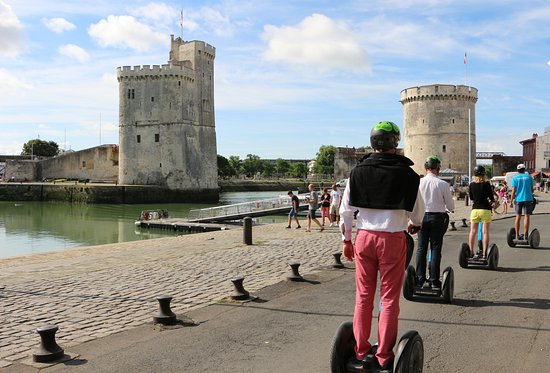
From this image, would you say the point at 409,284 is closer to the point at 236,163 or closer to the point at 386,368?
the point at 386,368

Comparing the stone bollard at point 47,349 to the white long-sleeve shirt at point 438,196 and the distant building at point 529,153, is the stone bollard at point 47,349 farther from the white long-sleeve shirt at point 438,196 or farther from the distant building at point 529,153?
the distant building at point 529,153

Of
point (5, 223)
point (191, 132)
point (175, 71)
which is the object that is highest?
point (175, 71)

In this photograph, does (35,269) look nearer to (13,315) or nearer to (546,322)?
(13,315)

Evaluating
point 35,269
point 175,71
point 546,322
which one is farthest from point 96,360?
point 175,71

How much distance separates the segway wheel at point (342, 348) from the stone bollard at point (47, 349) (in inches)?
113

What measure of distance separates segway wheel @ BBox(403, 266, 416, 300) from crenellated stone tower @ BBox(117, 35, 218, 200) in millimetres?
64059

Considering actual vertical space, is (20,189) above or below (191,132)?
below

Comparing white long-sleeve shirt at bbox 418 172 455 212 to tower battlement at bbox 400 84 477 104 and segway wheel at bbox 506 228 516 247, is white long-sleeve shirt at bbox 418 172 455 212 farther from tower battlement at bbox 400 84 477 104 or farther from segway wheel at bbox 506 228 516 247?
tower battlement at bbox 400 84 477 104

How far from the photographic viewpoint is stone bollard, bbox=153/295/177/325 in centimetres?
639

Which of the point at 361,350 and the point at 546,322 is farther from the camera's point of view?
the point at 546,322

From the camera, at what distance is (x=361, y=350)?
4176 mm

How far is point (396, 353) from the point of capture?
3.93 meters

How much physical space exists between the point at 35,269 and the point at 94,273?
7.00 ft

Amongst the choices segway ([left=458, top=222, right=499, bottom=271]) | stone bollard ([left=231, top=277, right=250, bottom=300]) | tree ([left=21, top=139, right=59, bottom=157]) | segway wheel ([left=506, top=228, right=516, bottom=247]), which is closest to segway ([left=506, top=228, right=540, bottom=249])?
segway wheel ([left=506, top=228, right=516, bottom=247])
